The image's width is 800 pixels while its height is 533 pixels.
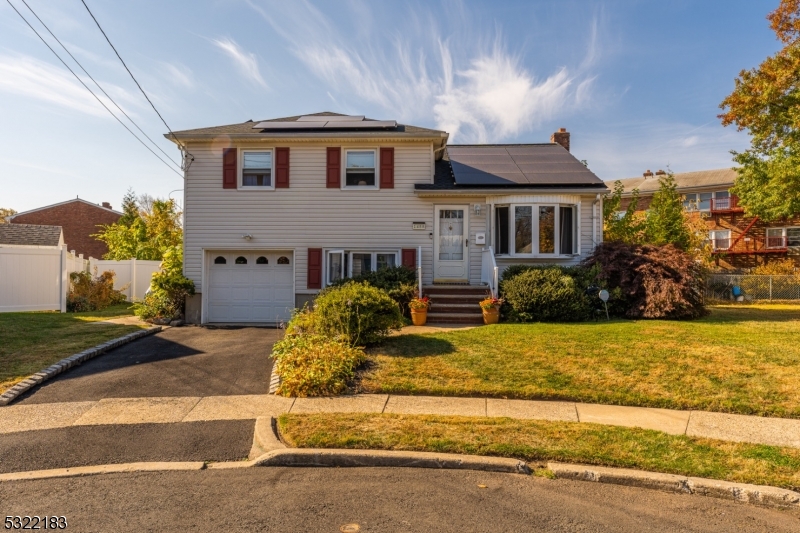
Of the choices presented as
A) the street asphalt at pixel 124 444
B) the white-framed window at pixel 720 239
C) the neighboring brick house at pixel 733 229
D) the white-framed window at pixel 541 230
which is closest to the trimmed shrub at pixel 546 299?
the white-framed window at pixel 541 230

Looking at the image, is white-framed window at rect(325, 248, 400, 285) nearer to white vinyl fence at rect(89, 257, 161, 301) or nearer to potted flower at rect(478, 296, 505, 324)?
potted flower at rect(478, 296, 505, 324)

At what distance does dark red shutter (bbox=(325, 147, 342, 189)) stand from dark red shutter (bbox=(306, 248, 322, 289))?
210 centimetres

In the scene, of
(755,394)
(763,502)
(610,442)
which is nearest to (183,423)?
(610,442)

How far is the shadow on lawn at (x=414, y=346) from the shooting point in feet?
27.7

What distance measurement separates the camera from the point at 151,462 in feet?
15.3

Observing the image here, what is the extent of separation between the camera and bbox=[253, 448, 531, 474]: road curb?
460cm

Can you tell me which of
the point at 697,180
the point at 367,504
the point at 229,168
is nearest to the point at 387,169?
the point at 229,168

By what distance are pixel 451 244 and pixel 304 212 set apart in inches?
183

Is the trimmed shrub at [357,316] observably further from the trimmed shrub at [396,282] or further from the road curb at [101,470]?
the road curb at [101,470]

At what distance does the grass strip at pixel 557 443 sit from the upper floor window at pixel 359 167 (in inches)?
390

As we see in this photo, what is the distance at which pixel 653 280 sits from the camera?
12.0 metres

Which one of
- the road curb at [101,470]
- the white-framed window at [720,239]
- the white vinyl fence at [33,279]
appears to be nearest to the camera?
the road curb at [101,470]

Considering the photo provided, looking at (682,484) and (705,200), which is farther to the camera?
(705,200)

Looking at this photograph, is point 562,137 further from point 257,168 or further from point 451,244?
point 257,168
